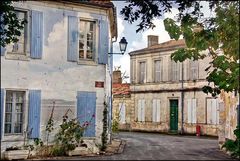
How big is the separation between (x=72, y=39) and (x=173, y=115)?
17.4 meters

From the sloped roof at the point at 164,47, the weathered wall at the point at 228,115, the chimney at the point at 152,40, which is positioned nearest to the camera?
the weathered wall at the point at 228,115

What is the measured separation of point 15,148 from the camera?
49.3 ft

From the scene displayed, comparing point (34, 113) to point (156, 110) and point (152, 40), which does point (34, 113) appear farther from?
point (152, 40)

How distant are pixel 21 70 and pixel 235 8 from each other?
784cm

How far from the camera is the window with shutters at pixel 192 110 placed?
3083 cm

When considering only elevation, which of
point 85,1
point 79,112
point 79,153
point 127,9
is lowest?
point 79,153

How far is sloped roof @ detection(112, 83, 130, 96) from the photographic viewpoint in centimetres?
3725

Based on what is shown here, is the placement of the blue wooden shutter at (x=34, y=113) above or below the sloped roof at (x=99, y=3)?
below

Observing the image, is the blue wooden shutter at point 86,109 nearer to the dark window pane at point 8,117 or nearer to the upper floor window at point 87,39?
the upper floor window at point 87,39

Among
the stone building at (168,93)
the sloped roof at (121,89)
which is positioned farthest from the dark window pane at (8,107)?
the sloped roof at (121,89)

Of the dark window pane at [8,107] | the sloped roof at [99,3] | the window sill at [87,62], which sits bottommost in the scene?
the dark window pane at [8,107]

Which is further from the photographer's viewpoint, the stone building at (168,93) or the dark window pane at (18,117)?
the stone building at (168,93)

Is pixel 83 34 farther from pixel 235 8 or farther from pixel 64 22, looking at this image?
pixel 235 8

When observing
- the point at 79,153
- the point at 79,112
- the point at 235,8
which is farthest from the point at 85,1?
the point at 235,8
